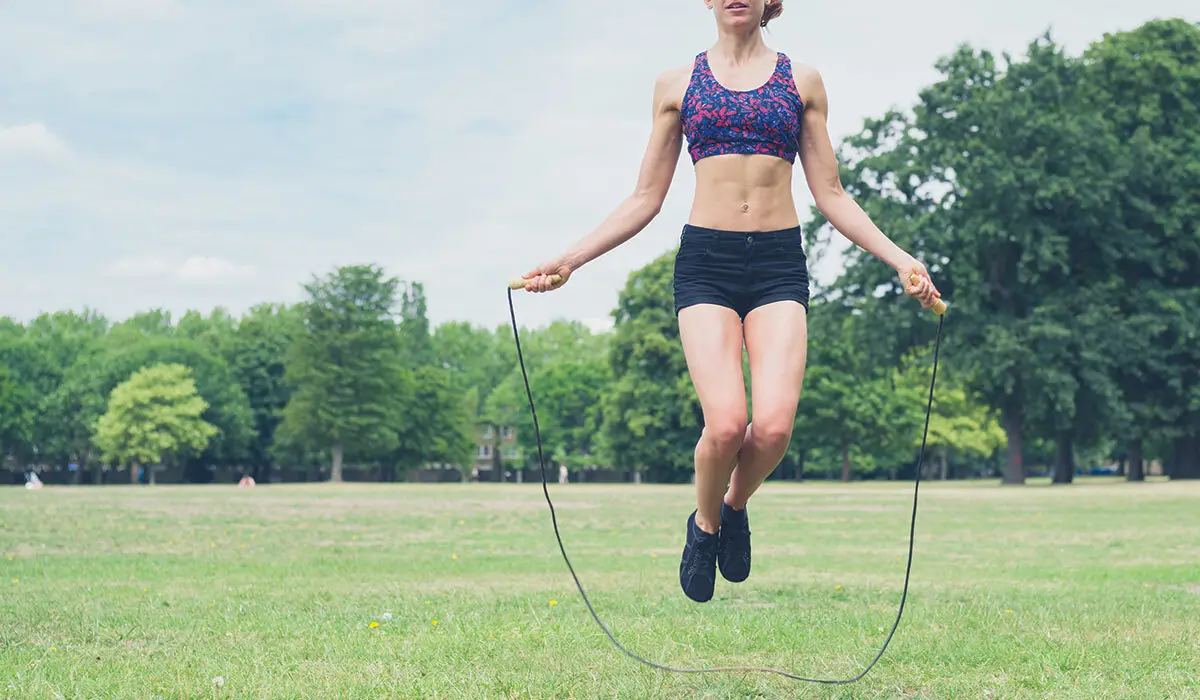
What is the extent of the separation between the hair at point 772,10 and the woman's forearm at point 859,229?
1091 mm

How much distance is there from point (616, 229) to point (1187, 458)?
58322 millimetres

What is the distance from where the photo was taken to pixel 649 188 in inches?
271

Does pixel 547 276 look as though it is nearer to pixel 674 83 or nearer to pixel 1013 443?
pixel 674 83

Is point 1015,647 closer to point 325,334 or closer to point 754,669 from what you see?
point 754,669

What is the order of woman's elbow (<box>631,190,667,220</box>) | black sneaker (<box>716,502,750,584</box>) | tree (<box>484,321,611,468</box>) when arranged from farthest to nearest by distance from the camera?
tree (<box>484,321,611,468</box>)
black sneaker (<box>716,502,750,584</box>)
woman's elbow (<box>631,190,667,220</box>)

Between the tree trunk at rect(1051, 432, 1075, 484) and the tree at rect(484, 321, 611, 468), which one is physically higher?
the tree at rect(484, 321, 611, 468)

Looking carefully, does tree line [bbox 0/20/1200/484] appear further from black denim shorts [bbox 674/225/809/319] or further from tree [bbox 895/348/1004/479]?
A: black denim shorts [bbox 674/225/809/319]

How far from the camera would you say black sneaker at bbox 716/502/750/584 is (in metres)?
7.09

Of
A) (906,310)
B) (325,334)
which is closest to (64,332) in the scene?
(325,334)

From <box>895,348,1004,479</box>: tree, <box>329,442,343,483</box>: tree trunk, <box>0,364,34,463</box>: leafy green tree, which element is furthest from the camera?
<box>895,348,1004,479</box>: tree

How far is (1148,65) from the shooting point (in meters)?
56.4

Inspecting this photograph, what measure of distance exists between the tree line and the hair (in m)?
44.6

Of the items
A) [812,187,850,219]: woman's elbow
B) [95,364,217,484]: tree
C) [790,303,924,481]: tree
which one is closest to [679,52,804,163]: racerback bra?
[812,187,850,219]: woman's elbow

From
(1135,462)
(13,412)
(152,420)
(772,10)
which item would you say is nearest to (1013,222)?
(1135,462)
